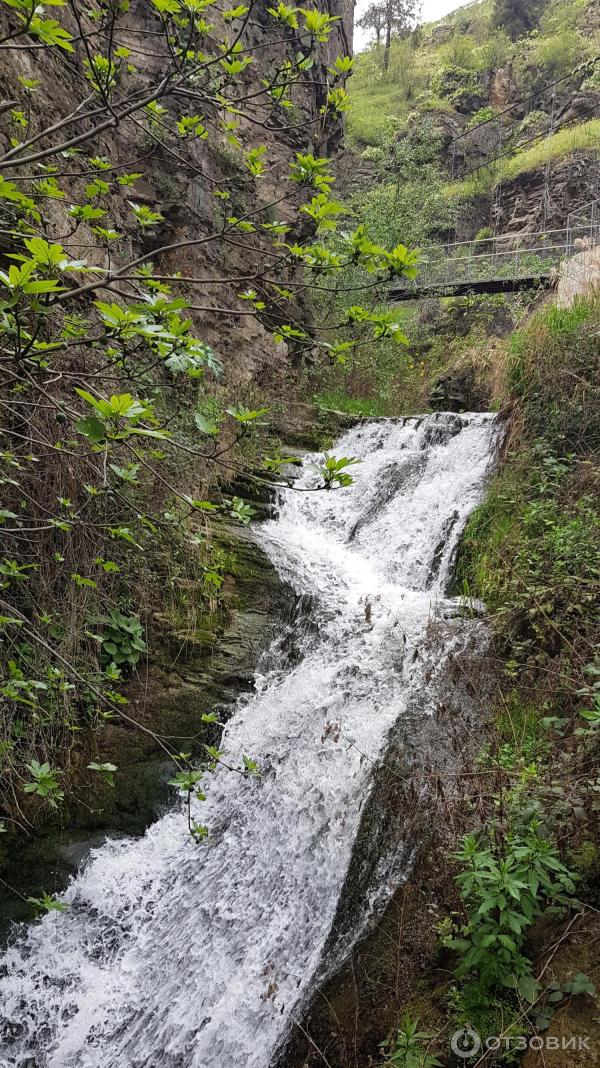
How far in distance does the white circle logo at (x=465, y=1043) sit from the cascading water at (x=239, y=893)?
3.26 ft

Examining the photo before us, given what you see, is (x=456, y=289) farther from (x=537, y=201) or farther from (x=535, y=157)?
(x=535, y=157)

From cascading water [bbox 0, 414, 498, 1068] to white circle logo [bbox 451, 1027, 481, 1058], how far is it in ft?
3.26

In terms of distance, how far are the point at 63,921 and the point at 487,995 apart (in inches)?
108

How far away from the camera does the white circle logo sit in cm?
254

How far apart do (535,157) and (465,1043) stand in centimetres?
2696

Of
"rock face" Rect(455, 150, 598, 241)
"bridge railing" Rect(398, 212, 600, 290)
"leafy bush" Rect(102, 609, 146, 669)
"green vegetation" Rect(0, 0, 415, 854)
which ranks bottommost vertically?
"leafy bush" Rect(102, 609, 146, 669)

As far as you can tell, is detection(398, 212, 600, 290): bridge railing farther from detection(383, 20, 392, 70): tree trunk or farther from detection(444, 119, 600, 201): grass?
detection(383, 20, 392, 70): tree trunk

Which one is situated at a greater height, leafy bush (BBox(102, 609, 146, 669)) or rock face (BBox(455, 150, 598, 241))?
rock face (BBox(455, 150, 598, 241))

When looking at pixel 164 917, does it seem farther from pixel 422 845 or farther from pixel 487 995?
pixel 487 995

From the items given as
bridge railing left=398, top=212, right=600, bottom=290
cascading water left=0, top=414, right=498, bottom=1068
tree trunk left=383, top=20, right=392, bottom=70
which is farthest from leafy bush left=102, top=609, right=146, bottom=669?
tree trunk left=383, top=20, right=392, bottom=70

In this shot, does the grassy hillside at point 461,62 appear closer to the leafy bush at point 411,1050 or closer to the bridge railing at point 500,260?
the bridge railing at point 500,260

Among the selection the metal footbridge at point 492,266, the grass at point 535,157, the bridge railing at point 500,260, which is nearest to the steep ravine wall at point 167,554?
the bridge railing at point 500,260

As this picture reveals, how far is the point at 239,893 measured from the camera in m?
3.86

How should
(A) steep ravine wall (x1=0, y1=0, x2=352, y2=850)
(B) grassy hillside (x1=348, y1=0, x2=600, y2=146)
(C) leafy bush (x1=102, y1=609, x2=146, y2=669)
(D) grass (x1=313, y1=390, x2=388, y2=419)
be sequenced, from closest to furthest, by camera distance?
(A) steep ravine wall (x1=0, y1=0, x2=352, y2=850), (C) leafy bush (x1=102, y1=609, x2=146, y2=669), (D) grass (x1=313, y1=390, x2=388, y2=419), (B) grassy hillside (x1=348, y1=0, x2=600, y2=146)
